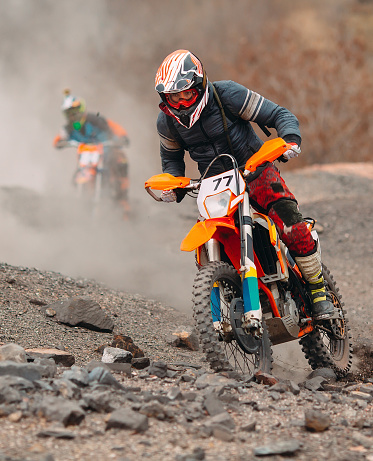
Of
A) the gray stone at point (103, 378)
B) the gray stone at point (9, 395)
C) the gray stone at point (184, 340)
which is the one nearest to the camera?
the gray stone at point (9, 395)

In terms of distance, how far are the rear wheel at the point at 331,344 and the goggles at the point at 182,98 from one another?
6.83 ft

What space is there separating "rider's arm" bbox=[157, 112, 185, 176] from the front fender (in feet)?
2.89

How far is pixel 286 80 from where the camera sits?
112 ft

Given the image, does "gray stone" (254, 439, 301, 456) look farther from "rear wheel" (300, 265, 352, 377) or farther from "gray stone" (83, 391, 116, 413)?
"rear wheel" (300, 265, 352, 377)

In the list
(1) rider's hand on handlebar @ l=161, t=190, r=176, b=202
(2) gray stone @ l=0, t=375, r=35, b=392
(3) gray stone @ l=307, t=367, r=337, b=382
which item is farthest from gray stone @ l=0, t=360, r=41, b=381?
(3) gray stone @ l=307, t=367, r=337, b=382

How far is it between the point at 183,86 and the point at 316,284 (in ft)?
6.27

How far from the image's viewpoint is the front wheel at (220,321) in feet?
15.1

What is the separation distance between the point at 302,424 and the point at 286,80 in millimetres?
31888

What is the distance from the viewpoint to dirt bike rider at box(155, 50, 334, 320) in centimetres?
504

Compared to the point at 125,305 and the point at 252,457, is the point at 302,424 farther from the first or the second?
the point at 125,305

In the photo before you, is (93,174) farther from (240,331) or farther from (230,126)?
(240,331)

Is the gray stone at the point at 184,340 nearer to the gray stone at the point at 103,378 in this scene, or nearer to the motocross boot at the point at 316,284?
the motocross boot at the point at 316,284

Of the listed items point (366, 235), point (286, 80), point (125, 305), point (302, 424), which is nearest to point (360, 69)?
point (286, 80)

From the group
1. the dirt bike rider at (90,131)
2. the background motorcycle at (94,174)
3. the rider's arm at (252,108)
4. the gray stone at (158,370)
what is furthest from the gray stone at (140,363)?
the dirt bike rider at (90,131)
